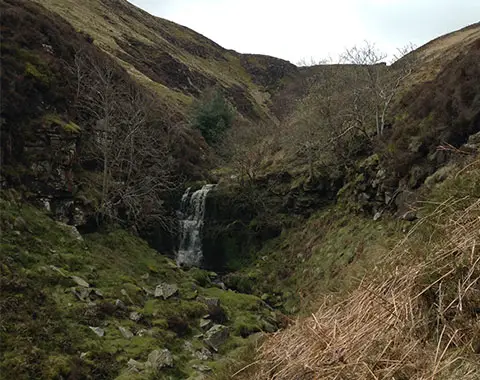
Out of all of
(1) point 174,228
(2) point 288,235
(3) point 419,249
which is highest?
(3) point 419,249

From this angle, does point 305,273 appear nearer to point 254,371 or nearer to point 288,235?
point 288,235

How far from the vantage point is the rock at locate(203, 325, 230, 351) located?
43.8 feet

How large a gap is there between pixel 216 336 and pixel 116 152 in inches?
566

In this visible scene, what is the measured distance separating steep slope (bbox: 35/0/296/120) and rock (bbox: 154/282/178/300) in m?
32.7

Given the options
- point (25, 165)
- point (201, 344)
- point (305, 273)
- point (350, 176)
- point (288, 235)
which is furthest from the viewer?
point (288, 235)

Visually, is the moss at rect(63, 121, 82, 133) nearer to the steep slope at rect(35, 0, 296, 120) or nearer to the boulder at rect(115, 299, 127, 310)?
the boulder at rect(115, 299, 127, 310)

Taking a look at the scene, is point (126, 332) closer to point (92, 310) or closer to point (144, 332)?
point (144, 332)

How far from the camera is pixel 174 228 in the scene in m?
28.5

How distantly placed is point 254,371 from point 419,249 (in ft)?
4.29

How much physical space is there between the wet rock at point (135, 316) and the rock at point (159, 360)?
2.22m

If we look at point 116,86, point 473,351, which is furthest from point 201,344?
point 116,86

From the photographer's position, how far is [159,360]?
10.9 metres

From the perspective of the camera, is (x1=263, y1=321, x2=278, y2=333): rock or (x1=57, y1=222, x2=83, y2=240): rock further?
(x1=57, y1=222, x2=83, y2=240): rock

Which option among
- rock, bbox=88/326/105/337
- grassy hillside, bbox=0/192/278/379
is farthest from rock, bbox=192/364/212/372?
rock, bbox=88/326/105/337
